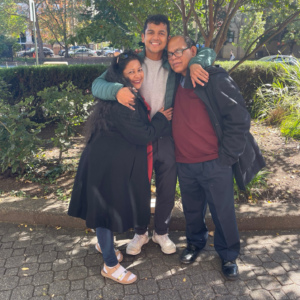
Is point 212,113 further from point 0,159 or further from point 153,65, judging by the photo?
point 0,159

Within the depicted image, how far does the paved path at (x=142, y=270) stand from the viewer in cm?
254

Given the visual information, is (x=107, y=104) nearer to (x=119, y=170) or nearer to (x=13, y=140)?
(x=119, y=170)

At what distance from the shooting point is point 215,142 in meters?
2.62

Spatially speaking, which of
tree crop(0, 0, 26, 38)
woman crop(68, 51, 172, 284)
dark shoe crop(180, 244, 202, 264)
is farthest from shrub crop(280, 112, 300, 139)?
tree crop(0, 0, 26, 38)

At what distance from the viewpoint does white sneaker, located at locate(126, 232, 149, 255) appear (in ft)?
9.94

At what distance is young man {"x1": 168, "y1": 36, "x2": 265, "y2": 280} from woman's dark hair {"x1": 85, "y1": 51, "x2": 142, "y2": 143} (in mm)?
410

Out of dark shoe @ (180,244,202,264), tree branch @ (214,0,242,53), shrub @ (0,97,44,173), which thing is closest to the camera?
dark shoe @ (180,244,202,264)

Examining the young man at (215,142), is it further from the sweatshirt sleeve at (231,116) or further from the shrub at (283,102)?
the shrub at (283,102)

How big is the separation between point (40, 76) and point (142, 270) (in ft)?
18.9

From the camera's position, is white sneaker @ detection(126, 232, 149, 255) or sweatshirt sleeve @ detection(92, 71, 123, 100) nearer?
sweatshirt sleeve @ detection(92, 71, 123, 100)

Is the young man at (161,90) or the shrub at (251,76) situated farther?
the shrub at (251,76)

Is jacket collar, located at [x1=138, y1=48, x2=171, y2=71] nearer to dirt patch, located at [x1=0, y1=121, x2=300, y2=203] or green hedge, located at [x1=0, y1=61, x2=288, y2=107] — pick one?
dirt patch, located at [x1=0, y1=121, x2=300, y2=203]

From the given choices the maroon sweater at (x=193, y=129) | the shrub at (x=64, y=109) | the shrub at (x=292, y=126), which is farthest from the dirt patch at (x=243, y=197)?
the maroon sweater at (x=193, y=129)

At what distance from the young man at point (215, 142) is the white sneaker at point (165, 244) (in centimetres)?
18
